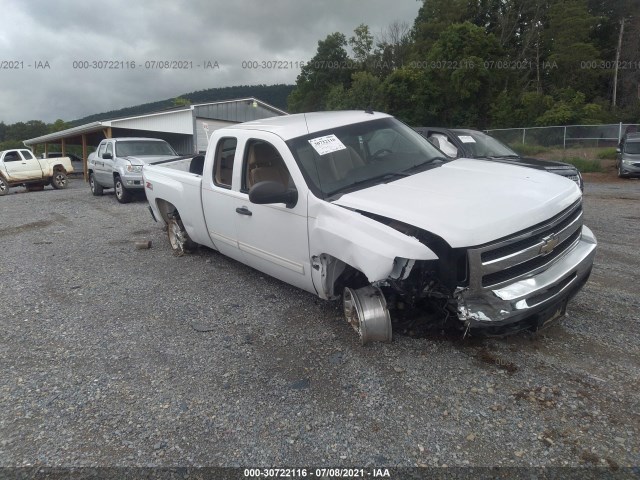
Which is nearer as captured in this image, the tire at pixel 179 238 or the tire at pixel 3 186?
the tire at pixel 179 238

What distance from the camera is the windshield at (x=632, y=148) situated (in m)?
18.3

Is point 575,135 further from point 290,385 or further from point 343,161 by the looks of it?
point 290,385

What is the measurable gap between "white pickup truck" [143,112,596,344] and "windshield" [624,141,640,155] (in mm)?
17785

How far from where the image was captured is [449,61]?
129 ft

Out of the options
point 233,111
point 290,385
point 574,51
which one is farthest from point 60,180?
point 574,51

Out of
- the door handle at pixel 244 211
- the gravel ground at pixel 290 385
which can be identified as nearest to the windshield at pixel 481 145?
the gravel ground at pixel 290 385

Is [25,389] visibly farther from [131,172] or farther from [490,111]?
[490,111]

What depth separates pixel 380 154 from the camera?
170 inches

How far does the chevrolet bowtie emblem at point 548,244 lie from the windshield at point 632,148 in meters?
18.8

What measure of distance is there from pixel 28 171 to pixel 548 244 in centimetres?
2218

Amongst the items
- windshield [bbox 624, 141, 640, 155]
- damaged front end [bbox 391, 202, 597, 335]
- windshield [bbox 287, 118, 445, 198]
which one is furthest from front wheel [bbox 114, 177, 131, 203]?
windshield [bbox 624, 141, 640, 155]

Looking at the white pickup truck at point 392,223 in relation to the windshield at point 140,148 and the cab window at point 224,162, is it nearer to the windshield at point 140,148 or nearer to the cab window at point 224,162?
the cab window at point 224,162

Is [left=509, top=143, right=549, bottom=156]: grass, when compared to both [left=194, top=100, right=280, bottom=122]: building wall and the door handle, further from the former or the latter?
the door handle

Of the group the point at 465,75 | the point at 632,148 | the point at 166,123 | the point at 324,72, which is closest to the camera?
the point at 632,148
